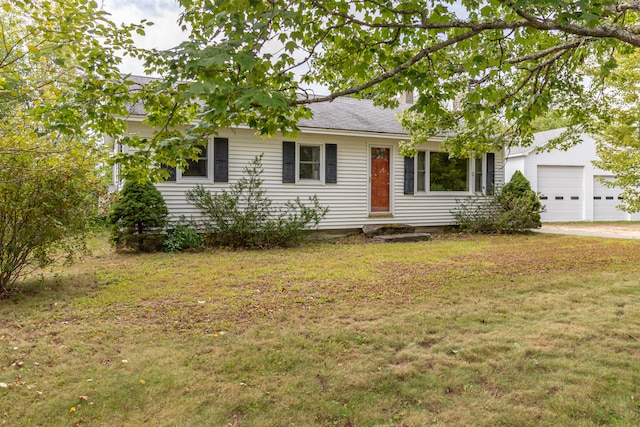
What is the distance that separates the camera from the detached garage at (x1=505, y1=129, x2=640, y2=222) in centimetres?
1738

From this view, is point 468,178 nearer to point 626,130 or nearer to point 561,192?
point 626,130

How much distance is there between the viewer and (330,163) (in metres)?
11.4

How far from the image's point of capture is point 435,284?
A: 588 cm

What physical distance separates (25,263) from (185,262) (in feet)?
8.97

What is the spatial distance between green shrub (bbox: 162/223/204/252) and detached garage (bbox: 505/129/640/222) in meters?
13.7

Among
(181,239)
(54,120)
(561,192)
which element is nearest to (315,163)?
(181,239)

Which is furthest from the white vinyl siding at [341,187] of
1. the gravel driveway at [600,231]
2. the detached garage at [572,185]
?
the detached garage at [572,185]

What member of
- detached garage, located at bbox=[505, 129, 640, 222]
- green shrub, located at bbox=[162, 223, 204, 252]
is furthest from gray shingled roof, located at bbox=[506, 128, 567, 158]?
green shrub, located at bbox=[162, 223, 204, 252]

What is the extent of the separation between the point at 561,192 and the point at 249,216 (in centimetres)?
1444

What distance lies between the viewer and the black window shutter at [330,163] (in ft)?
37.1

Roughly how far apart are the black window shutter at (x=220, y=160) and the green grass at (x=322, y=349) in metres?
3.95

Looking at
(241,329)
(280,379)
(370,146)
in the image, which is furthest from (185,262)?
(370,146)

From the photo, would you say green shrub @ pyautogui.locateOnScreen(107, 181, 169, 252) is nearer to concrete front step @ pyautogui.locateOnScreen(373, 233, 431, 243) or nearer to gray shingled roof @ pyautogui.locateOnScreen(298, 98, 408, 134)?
gray shingled roof @ pyautogui.locateOnScreen(298, 98, 408, 134)

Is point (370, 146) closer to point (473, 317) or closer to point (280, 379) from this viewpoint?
point (473, 317)
